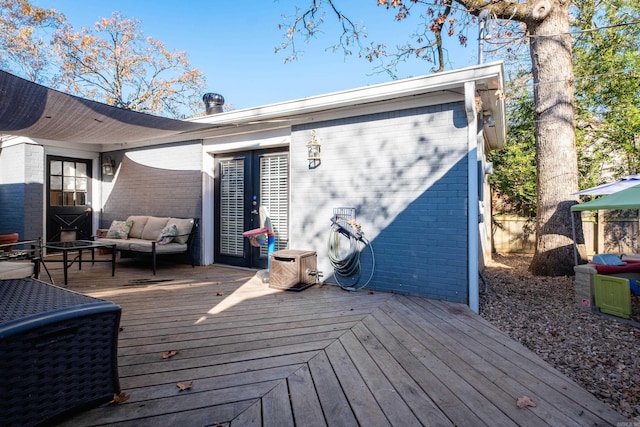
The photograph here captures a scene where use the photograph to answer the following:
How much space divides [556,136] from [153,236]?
650 cm

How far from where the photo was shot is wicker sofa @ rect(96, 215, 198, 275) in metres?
5.14

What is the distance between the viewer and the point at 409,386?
6.15 feet

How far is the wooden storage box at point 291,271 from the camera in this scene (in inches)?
161

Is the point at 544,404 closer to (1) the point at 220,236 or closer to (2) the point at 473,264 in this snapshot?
(2) the point at 473,264

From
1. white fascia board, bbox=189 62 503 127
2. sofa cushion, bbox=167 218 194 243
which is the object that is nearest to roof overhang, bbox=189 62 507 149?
white fascia board, bbox=189 62 503 127

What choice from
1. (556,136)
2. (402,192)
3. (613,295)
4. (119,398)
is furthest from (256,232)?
(556,136)

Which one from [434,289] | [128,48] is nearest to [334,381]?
[434,289]

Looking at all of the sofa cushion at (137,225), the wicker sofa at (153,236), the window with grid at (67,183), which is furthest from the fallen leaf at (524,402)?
the window with grid at (67,183)

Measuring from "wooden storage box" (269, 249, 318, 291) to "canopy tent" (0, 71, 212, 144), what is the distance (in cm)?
204

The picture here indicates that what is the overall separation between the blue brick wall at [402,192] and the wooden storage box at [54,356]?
3002mm

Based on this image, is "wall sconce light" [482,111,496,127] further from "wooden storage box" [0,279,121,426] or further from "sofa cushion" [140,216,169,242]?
"sofa cushion" [140,216,169,242]

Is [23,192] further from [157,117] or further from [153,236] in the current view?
[157,117]

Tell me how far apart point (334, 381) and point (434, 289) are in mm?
2180

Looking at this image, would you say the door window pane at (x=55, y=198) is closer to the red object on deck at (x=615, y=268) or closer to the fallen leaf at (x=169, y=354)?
the fallen leaf at (x=169, y=354)
